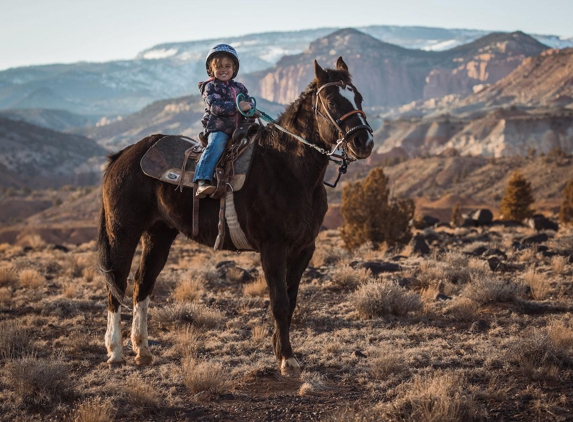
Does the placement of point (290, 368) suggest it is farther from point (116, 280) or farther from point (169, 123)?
point (169, 123)

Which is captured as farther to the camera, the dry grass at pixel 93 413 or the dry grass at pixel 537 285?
the dry grass at pixel 537 285

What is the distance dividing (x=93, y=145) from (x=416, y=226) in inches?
4351

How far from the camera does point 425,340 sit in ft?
25.6

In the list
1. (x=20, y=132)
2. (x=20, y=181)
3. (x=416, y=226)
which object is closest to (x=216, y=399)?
(x=416, y=226)

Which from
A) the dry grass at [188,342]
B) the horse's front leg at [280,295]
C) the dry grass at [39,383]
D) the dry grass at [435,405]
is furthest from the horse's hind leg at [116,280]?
the dry grass at [435,405]

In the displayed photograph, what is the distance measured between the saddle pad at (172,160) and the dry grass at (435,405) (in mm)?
2845

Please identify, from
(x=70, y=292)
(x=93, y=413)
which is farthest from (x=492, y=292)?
(x=70, y=292)

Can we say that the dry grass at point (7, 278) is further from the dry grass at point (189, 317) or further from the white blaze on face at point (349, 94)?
the white blaze on face at point (349, 94)

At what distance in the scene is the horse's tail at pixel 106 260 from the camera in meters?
7.20

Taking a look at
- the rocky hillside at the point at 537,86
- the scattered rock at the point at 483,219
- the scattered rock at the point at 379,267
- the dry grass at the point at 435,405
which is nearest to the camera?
the dry grass at the point at 435,405

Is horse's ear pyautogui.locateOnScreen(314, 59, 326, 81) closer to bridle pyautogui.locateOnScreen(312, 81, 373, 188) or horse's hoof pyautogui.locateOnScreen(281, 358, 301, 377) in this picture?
bridle pyautogui.locateOnScreen(312, 81, 373, 188)

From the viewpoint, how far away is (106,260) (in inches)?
291

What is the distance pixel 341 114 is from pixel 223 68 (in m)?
1.69

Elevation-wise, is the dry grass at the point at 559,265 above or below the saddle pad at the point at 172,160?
below
